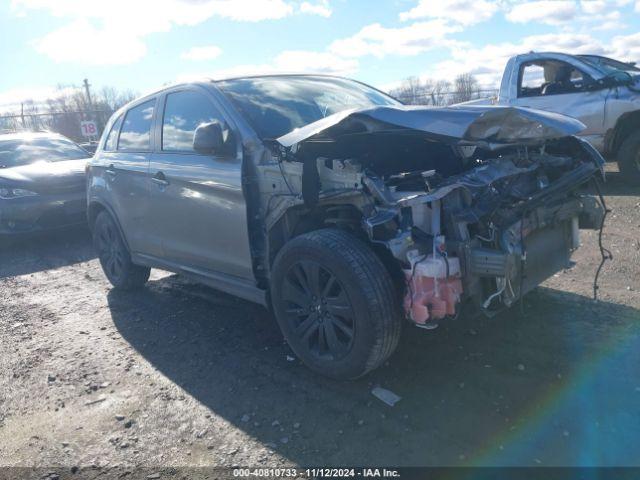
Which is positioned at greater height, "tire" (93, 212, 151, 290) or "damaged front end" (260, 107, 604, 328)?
"damaged front end" (260, 107, 604, 328)

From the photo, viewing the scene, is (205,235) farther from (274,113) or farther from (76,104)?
(76,104)

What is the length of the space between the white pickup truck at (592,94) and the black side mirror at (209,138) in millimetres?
6185

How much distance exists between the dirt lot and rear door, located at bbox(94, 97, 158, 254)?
0.87 metres

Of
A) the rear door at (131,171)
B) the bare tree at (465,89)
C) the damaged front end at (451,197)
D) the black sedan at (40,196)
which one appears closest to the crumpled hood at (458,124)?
the damaged front end at (451,197)

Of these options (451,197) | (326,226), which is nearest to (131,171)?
(326,226)

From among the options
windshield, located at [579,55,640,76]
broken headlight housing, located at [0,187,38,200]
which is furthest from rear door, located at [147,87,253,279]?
windshield, located at [579,55,640,76]

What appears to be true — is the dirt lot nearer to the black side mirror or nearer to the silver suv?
the silver suv

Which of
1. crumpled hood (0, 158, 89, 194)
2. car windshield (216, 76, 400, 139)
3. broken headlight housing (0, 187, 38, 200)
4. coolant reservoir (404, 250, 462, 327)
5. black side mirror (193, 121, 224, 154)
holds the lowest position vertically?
coolant reservoir (404, 250, 462, 327)

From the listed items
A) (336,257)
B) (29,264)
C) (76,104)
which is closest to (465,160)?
(336,257)

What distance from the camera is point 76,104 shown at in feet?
110

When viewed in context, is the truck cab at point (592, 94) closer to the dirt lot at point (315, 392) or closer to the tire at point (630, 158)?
the tire at point (630, 158)

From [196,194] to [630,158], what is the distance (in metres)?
6.51

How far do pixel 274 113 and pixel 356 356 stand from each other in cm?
191

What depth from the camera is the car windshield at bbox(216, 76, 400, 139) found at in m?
3.98
